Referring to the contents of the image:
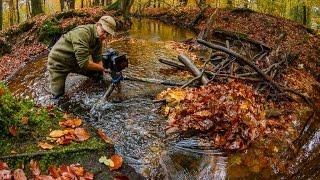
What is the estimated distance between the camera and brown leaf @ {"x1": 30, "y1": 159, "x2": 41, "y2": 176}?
3.71 metres

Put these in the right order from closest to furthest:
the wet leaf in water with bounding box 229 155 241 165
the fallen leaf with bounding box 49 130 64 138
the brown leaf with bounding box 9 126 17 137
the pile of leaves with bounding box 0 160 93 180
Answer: the pile of leaves with bounding box 0 160 93 180, the brown leaf with bounding box 9 126 17 137, the fallen leaf with bounding box 49 130 64 138, the wet leaf in water with bounding box 229 155 241 165

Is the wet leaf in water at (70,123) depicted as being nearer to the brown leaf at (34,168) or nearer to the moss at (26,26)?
the brown leaf at (34,168)

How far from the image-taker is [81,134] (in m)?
4.58

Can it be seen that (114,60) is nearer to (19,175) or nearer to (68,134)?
(68,134)

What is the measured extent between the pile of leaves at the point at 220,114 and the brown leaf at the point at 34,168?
2300 millimetres

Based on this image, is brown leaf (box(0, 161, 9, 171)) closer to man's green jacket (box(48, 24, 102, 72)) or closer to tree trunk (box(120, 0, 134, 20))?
man's green jacket (box(48, 24, 102, 72))

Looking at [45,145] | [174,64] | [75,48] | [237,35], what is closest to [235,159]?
[45,145]

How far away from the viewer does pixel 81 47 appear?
574cm

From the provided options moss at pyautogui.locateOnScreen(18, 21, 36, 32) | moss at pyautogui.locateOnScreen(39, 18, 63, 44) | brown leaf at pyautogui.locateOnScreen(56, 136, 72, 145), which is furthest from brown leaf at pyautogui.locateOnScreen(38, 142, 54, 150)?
moss at pyautogui.locateOnScreen(18, 21, 36, 32)

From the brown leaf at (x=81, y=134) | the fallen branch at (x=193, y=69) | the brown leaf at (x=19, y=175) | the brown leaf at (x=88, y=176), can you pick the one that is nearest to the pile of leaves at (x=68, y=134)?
the brown leaf at (x=81, y=134)

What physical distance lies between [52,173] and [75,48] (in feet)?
8.63

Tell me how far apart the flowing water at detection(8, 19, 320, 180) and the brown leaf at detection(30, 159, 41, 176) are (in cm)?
129

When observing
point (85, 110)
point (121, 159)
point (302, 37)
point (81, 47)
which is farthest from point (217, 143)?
point (302, 37)

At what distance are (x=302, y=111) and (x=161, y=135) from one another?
3.53 metres
